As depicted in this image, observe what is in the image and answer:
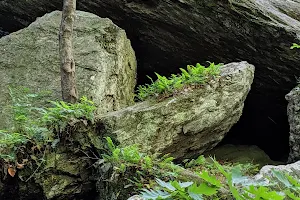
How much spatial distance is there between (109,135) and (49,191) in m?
1.18

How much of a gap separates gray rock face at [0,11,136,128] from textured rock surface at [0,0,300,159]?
1.39 m

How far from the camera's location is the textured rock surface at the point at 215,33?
9.16 metres

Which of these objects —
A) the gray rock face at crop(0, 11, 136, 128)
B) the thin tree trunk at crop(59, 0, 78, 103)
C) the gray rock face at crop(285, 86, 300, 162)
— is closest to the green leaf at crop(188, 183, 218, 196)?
the thin tree trunk at crop(59, 0, 78, 103)

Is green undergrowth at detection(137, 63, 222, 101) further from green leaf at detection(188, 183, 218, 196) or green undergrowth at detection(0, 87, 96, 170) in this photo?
green leaf at detection(188, 183, 218, 196)

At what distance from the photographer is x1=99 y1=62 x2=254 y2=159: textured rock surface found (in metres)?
5.91

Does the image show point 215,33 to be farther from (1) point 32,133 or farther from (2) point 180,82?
(1) point 32,133

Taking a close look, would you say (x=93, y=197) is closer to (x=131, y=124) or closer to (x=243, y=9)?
(x=131, y=124)

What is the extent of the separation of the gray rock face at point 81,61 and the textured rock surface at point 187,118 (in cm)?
134

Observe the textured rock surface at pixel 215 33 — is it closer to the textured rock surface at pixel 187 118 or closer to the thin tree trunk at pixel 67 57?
A: the textured rock surface at pixel 187 118

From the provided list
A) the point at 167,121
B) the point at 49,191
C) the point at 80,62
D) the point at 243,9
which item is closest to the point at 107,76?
the point at 80,62

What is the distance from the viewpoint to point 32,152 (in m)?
5.26

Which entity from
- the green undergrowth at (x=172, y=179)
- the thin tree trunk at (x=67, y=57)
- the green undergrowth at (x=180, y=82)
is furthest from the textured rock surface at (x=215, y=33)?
the green undergrowth at (x=172, y=179)

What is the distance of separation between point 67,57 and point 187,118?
232cm

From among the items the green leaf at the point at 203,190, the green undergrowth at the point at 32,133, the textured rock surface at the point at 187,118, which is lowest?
the green undergrowth at the point at 32,133
